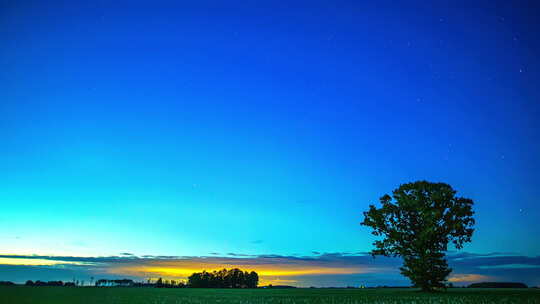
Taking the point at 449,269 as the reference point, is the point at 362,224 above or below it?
above

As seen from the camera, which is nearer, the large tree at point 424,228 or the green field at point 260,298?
the green field at point 260,298

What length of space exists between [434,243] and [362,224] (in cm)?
949

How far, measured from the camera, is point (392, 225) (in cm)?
5412

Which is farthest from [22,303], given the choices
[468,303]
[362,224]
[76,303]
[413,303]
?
[362,224]

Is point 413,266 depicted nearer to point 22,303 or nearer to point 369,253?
point 369,253

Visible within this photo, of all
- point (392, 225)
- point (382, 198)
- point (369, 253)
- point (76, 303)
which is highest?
point (382, 198)

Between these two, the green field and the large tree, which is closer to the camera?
the green field

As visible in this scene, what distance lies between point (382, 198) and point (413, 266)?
31.2ft

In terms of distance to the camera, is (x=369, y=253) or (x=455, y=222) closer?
(x=455, y=222)

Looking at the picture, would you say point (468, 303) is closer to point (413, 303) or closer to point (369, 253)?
point (413, 303)

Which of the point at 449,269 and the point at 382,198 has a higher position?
the point at 382,198

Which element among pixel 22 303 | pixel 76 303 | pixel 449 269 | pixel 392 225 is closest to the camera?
pixel 22 303

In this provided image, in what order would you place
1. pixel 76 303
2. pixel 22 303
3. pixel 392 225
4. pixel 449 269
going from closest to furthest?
pixel 22 303 < pixel 76 303 < pixel 449 269 < pixel 392 225

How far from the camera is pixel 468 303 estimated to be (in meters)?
27.9
